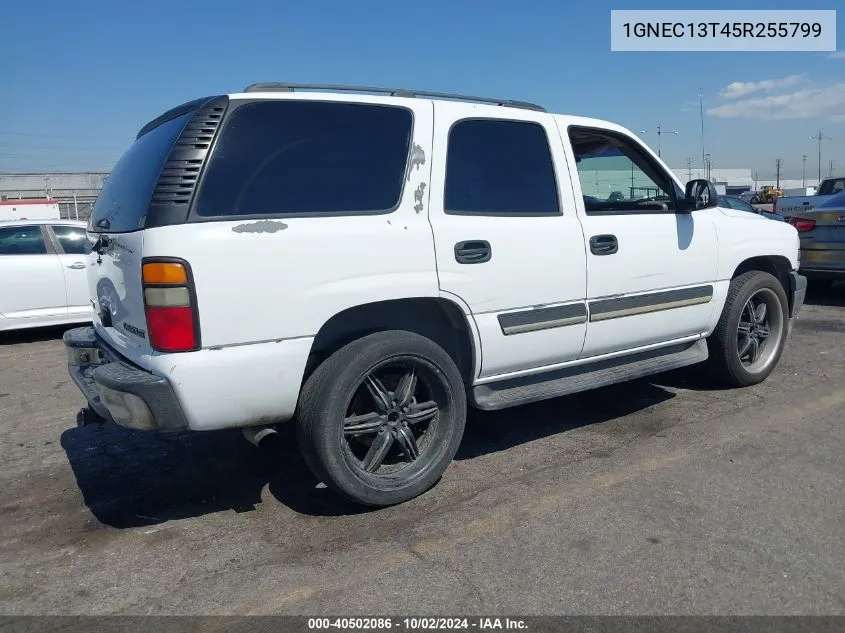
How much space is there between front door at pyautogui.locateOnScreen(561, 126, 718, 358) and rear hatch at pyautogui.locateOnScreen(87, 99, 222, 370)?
2209mm

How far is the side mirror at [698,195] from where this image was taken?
4.52 m

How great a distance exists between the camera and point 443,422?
362cm

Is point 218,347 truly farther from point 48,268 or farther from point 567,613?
point 48,268

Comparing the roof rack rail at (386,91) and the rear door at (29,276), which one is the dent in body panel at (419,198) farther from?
the rear door at (29,276)

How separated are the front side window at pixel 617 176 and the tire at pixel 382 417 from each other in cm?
149

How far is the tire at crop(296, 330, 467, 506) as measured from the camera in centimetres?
320

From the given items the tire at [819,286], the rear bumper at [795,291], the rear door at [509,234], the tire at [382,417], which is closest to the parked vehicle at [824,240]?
the tire at [819,286]

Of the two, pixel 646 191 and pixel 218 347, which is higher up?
pixel 646 191

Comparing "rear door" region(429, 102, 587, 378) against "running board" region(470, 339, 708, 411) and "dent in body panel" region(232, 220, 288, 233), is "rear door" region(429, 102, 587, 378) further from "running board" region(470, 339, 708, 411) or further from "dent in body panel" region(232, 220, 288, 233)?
"dent in body panel" region(232, 220, 288, 233)

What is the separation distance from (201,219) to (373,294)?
840mm

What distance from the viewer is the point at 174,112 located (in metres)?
3.46

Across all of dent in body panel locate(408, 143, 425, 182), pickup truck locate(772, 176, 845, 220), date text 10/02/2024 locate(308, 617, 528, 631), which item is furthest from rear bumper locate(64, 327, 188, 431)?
pickup truck locate(772, 176, 845, 220)

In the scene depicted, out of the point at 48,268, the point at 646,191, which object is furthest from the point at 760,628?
the point at 48,268

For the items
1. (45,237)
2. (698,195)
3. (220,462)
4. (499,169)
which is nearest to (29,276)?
(45,237)
